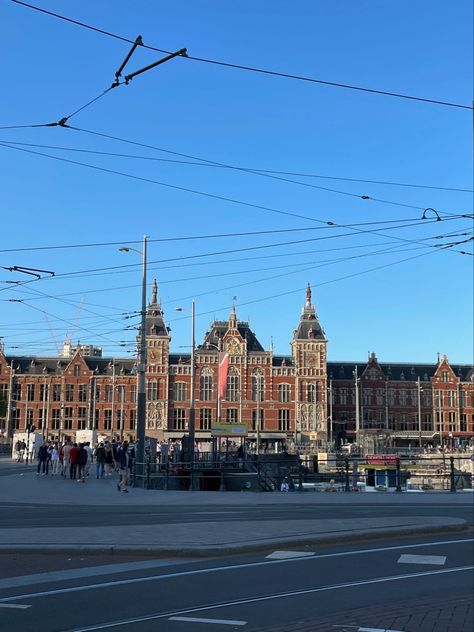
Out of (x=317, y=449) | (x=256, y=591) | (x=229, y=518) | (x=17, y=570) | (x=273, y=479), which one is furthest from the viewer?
(x=317, y=449)

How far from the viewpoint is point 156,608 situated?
25.5 ft

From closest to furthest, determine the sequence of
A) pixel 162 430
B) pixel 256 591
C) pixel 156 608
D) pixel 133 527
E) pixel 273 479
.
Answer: pixel 156 608
pixel 256 591
pixel 133 527
pixel 273 479
pixel 162 430

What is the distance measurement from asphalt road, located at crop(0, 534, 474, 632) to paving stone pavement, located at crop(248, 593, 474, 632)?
10 mm

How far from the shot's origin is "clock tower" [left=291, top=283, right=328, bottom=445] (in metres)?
98.7

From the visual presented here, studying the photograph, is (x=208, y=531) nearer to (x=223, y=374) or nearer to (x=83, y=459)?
(x=83, y=459)

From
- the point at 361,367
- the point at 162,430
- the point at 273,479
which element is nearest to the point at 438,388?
the point at 361,367

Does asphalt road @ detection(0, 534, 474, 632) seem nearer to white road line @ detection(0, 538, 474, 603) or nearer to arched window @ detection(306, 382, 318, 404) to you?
white road line @ detection(0, 538, 474, 603)

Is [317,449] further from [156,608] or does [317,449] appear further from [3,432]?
[156,608]

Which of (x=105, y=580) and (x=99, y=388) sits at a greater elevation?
(x=99, y=388)

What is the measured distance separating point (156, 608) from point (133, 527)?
257 inches

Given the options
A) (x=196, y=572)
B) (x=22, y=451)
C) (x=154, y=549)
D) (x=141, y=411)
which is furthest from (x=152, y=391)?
(x=196, y=572)

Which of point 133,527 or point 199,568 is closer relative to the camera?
point 199,568

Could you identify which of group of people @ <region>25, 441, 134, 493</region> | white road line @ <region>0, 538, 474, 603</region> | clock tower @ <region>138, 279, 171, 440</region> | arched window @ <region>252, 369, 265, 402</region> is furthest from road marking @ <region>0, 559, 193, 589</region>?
arched window @ <region>252, 369, 265, 402</region>

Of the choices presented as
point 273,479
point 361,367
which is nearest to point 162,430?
point 361,367
